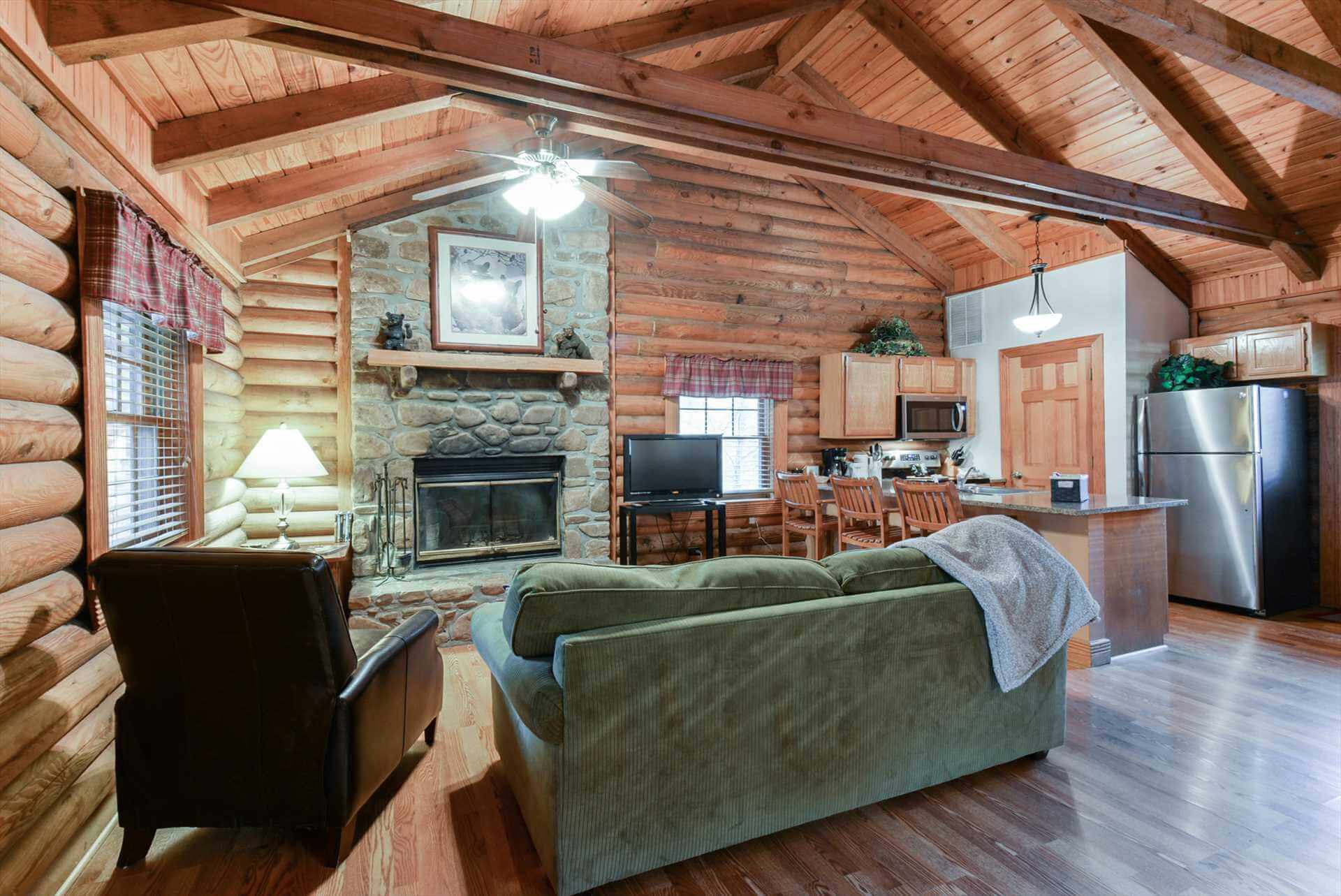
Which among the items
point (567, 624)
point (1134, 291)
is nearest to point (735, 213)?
point (1134, 291)

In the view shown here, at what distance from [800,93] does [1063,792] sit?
5.40 m

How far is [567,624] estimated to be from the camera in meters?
1.72

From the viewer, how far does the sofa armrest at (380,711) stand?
1.84 metres

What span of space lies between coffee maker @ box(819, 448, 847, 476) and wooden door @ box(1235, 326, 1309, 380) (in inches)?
122

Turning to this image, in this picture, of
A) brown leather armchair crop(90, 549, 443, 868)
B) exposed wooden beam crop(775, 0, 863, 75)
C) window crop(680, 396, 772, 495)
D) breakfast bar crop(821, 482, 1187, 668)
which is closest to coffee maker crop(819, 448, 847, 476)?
window crop(680, 396, 772, 495)

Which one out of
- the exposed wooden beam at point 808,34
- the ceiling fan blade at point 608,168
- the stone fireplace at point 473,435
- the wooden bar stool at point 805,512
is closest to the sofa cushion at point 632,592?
the ceiling fan blade at point 608,168

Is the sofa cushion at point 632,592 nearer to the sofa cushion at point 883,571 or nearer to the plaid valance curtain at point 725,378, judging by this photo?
the sofa cushion at point 883,571

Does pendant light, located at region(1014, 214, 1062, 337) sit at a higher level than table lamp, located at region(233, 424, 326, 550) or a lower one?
higher

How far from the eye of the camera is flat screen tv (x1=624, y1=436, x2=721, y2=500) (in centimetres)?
522

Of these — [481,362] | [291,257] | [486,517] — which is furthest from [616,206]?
[486,517]

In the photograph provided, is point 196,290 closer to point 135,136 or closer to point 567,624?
point 135,136

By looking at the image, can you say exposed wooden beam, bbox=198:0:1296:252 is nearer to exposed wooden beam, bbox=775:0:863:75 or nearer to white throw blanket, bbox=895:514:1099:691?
exposed wooden beam, bbox=775:0:863:75

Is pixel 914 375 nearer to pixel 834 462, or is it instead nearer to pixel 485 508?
pixel 834 462

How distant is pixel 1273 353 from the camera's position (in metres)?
4.77
